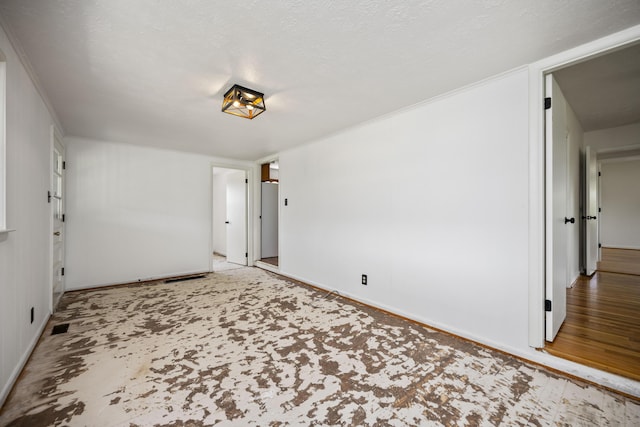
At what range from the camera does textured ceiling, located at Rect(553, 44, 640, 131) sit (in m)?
2.14

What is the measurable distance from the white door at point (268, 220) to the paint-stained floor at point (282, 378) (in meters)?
3.21

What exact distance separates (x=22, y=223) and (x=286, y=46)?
2.42 metres

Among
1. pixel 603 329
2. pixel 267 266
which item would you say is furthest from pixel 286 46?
pixel 267 266

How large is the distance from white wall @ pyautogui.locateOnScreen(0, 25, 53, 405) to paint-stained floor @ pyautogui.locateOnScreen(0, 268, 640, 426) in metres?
0.24

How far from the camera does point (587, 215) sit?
3.98 metres

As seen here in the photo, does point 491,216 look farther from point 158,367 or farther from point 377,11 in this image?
point 158,367

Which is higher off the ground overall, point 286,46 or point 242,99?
point 286,46

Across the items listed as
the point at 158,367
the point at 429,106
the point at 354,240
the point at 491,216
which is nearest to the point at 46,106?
the point at 158,367

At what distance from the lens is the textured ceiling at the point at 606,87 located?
214 centimetres

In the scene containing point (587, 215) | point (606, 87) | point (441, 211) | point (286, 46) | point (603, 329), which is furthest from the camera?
point (587, 215)

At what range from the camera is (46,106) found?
2635 millimetres

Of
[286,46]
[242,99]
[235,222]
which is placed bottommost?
[235,222]

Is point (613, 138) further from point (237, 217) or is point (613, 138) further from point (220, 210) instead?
point (220, 210)

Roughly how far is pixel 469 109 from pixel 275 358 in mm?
2759
